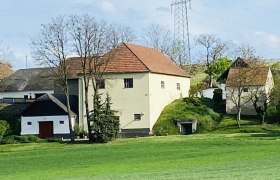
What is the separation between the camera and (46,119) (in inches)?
2426

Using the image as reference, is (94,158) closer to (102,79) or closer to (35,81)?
(102,79)

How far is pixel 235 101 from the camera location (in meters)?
64.9

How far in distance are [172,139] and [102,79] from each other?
13.4 m

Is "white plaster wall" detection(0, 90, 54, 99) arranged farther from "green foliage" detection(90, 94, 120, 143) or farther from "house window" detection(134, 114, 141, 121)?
"green foliage" detection(90, 94, 120, 143)

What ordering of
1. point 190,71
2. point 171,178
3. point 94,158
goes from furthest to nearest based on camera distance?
point 190,71, point 94,158, point 171,178

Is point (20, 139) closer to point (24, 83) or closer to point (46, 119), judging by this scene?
point (46, 119)

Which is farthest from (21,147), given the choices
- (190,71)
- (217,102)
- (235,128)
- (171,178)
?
(190,71)

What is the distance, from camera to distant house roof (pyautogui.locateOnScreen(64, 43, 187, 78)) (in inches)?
2400

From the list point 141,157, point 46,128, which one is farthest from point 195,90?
point 141,157

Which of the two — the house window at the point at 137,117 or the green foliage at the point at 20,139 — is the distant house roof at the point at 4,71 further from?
the house window at the point at 137,117

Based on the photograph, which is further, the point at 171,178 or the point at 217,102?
the point at 217,102

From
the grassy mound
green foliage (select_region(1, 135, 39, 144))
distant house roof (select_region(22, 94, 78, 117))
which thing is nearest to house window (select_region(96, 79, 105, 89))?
distant house roof (select_region(22, 94, 78, 117))

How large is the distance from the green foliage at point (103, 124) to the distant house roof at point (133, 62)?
734 centimetres

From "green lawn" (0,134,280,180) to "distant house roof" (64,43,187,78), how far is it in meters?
10.0
